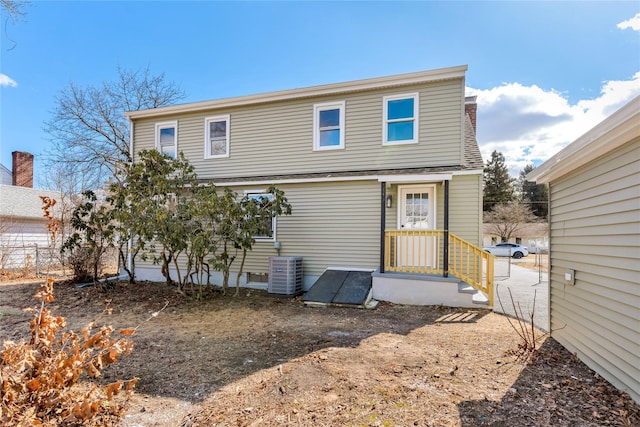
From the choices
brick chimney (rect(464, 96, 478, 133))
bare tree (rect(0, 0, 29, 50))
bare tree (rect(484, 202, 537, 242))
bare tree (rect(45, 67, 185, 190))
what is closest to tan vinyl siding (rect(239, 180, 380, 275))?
brick chimney (rect(464, 96, 478, 133))

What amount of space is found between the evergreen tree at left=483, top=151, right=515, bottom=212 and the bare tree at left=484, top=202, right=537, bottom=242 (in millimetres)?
2307

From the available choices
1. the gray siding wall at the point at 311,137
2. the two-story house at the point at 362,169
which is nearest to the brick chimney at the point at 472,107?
the two-story house at the point at 362,169

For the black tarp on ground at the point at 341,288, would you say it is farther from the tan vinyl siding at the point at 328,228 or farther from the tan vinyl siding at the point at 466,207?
the tan vinyl siding at the point at 466,207

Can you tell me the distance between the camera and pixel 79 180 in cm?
1630

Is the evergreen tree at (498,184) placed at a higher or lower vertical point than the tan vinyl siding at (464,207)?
higher

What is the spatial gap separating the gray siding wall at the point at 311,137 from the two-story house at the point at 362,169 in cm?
3

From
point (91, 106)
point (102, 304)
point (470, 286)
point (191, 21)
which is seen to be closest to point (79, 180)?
point (91, 106)

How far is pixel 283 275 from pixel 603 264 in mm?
6395

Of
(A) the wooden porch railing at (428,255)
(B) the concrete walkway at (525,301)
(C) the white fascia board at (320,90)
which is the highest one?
(C) the white fascia board at (320,90)

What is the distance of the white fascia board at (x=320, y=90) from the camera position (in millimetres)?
8062

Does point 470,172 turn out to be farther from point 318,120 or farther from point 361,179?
point 318,120

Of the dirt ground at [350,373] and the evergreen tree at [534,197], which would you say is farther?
the evergreen tree at [534,197]

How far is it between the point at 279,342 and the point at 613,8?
792 centimetres

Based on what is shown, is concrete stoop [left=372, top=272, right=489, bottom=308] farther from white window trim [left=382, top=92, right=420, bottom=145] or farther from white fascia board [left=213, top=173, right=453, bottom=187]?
white window trim [left=382, top=92, right=420, bottom=145]
